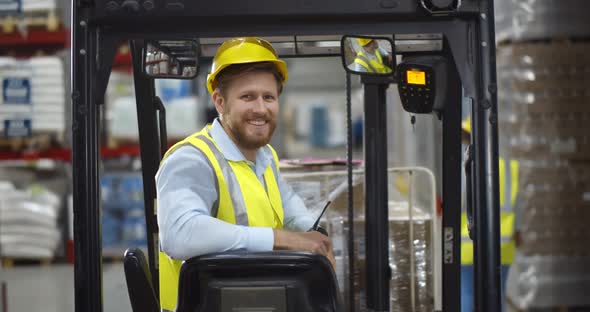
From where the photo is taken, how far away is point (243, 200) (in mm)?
2777

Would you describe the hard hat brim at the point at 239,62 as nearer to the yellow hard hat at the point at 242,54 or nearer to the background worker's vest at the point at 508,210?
the yellow hard hat at the point at 242,54

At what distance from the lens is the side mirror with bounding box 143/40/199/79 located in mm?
3091

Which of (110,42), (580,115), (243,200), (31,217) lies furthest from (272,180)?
(31,217)

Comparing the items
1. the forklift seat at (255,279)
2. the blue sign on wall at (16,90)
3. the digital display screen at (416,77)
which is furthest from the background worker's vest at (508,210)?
the blue sign on wall at (16,90)

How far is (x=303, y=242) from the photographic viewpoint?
2658mm

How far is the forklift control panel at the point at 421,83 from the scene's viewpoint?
3.06 m

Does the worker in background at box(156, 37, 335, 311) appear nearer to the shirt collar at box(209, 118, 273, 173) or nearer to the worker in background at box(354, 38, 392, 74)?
the shirt collar at box(209, 118, 273, 173)

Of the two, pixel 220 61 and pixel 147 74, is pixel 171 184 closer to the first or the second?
pixel 220 61

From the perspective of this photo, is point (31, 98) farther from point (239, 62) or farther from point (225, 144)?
point (239, 62)

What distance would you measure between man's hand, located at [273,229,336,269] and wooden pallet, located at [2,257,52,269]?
7598 millimetres

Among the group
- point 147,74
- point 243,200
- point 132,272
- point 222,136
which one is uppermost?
point 147,74

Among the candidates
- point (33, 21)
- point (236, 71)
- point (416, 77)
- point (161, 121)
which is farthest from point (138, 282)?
point (33, 21)

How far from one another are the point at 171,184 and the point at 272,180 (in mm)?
544

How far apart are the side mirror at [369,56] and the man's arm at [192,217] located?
64 centimetres
